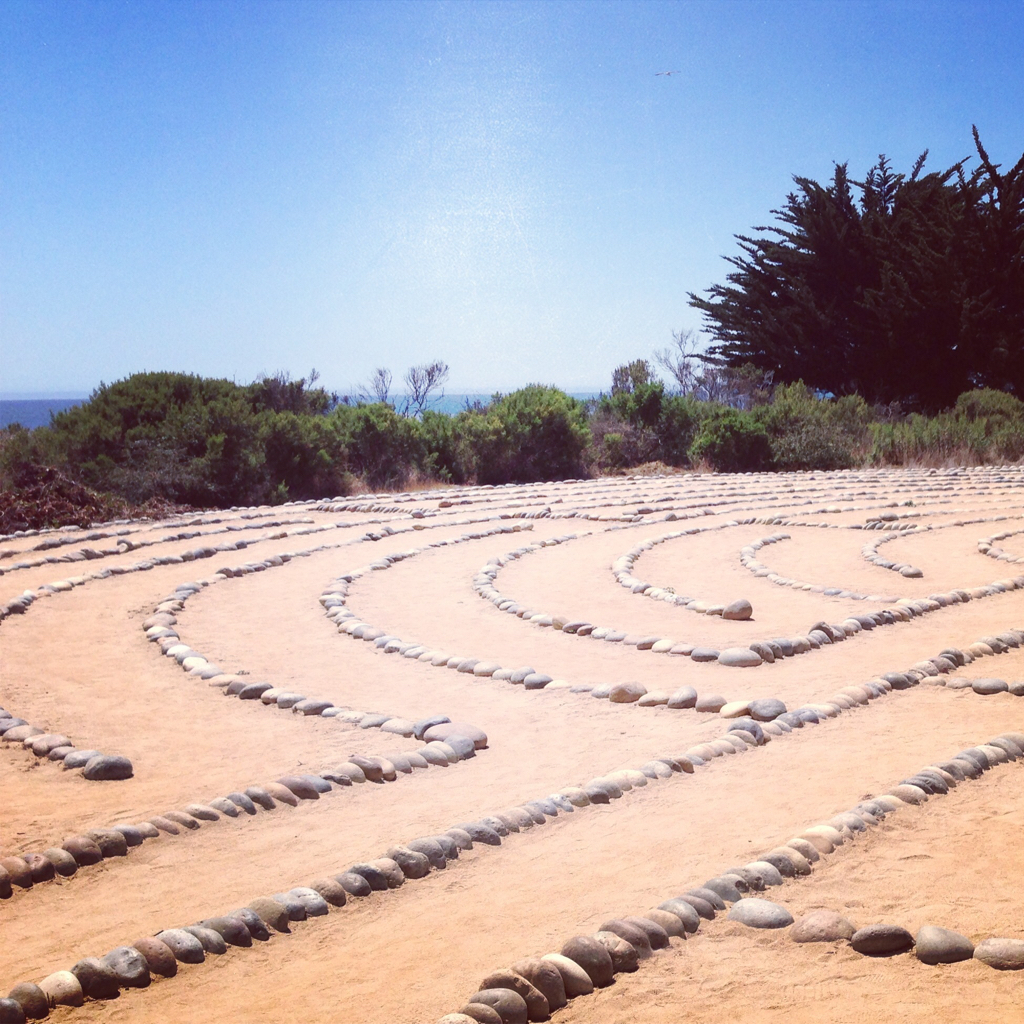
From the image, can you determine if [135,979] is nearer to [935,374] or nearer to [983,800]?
[983,800]

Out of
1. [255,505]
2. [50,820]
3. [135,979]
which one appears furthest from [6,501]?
[135,979]

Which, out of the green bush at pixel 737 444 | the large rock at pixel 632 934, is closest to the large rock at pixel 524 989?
the large rock at pixel 632 934

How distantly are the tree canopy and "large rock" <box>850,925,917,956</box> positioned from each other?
2629 cm

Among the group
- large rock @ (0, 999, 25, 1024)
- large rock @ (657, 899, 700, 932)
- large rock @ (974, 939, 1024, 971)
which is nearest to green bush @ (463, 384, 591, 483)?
large rock @ (657, 899, 700, 932)

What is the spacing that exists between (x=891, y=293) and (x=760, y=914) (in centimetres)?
2740

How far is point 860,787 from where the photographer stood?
4238 millimetres

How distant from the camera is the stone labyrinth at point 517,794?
288 cm

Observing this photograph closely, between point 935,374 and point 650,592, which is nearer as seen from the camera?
point 650,592

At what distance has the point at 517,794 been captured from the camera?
4.37m

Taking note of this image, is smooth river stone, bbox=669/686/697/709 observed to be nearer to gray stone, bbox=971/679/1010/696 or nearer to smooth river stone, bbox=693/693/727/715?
smooth river stone, bbox=693/693/727/715

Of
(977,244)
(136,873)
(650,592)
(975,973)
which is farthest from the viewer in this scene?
(977,244)

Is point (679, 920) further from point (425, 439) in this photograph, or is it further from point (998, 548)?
point (425, 439)

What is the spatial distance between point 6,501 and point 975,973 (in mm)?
13111

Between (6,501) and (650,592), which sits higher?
(6,501)
